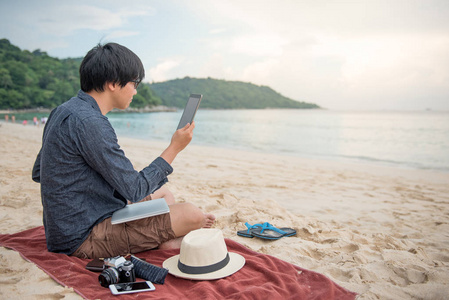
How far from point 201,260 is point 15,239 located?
1721 millimetres

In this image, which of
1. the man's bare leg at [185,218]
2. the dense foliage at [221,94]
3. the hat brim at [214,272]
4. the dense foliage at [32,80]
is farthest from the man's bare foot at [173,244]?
the dense foliage at [221,94]

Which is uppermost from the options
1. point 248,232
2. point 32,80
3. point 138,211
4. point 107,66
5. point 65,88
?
point 32,80

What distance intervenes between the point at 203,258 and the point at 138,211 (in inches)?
22.2

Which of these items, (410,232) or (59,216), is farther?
(410,232)

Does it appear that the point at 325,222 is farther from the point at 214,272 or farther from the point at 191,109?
the point at 191,109

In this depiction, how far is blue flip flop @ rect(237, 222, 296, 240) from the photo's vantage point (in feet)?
10.6

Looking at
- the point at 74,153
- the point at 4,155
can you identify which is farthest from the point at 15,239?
the point at 4,155

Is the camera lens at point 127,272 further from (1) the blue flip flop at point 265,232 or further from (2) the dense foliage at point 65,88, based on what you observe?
(2) the dense foliage at point 65,88

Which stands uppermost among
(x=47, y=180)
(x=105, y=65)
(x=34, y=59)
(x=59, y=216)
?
(x=34, y=59)

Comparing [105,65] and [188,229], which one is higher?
[105,65]

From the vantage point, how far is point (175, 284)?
7.40 feet

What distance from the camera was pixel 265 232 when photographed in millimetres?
3311

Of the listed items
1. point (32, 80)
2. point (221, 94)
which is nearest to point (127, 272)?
point (32, 80)

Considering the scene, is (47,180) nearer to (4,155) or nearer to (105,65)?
(105,65)
